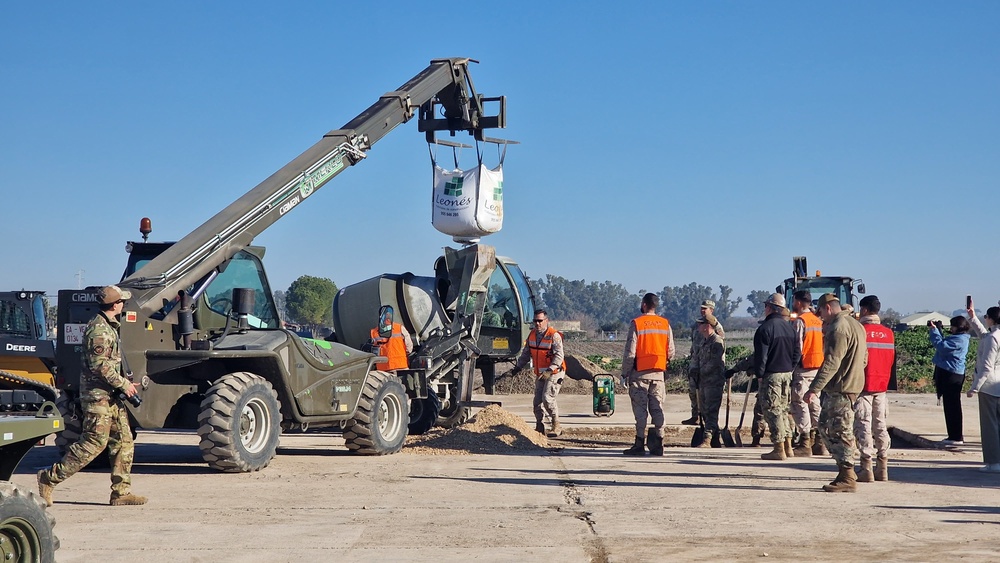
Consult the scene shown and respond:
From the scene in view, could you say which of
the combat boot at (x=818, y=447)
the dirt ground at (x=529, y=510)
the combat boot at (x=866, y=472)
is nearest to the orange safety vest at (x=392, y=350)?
the dirt ground at (x=529, y=510)

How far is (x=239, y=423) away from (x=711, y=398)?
6252mm

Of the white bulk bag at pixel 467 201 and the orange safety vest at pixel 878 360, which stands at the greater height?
the white bulk bag at pixel 467 201

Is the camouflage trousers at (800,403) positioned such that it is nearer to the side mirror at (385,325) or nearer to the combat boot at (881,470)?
the combat boot at (881,470)

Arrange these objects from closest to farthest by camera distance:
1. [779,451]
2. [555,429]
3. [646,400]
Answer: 1. [779,451]
2. [646,400]
3. [555,429]

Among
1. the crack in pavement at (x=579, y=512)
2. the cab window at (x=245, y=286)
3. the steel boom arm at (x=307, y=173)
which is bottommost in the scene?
the crack in pavement at (x=579, y=512)

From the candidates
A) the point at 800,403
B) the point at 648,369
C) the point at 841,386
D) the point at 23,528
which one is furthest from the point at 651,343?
the point at 23,528

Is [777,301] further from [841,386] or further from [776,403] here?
[841,386]

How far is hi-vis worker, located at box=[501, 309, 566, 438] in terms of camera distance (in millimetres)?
15922

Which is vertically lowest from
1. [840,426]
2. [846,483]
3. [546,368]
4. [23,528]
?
[846,483]

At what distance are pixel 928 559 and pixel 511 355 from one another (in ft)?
40.2

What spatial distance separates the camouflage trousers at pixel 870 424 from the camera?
35.0 feet

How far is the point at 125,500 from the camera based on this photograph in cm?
927

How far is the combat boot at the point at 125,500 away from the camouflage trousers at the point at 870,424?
6.70 metres

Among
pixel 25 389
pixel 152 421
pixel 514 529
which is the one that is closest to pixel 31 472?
pixel 152 421
